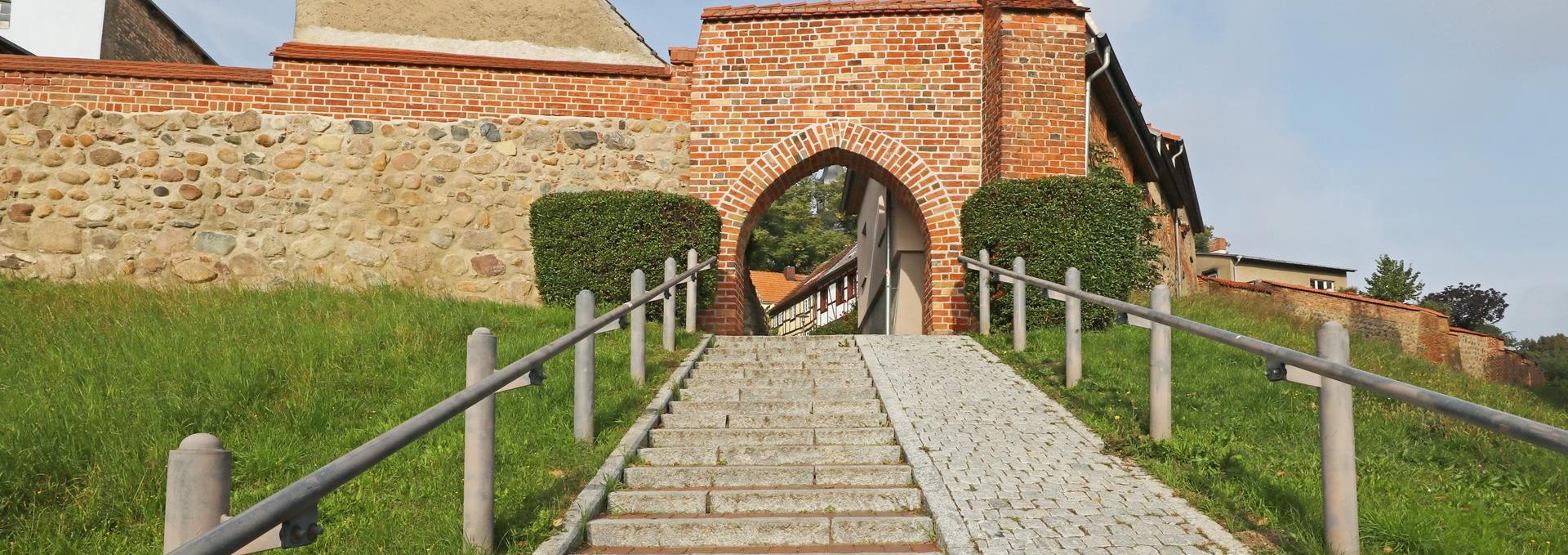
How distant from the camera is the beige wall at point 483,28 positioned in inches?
562

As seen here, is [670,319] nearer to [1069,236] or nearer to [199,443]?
[1069,236]

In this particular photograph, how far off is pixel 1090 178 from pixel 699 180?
4.30 m

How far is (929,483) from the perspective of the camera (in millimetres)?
4918

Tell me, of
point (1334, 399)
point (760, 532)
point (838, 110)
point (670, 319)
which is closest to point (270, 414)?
point (760, 532)

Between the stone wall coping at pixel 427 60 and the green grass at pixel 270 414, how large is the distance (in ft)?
12.0

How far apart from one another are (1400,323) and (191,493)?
1986 cm

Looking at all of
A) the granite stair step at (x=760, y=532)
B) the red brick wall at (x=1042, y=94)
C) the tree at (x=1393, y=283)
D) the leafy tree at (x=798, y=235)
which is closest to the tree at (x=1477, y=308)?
the tree at (x=1393, y=283)

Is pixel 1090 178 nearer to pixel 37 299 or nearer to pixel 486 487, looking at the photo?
pixel 486 487

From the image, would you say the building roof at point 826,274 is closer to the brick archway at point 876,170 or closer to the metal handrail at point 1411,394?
the brick archway at point 876,170

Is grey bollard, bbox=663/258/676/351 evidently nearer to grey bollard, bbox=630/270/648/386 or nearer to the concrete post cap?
grey bollard, bbox=630/270/648/386

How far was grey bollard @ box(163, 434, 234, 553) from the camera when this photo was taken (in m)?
2.14

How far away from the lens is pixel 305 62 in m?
11.6

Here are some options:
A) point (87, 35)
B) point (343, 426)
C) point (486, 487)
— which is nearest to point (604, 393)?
point (343, 426)

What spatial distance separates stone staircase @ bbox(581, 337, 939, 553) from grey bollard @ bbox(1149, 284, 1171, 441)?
1352mm
